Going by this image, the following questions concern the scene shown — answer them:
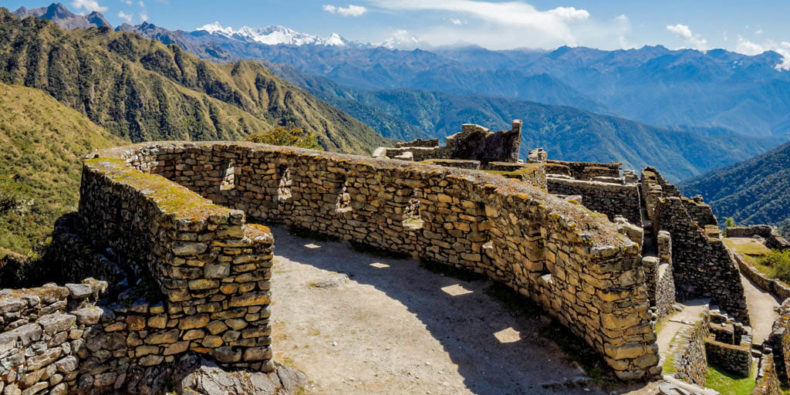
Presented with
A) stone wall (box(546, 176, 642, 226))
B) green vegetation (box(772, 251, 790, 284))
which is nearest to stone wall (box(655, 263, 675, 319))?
stone wall (box(546, 176, 642, 226))

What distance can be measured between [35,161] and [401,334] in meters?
70.5

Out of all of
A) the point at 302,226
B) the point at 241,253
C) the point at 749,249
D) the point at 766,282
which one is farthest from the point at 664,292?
the point at 749,249

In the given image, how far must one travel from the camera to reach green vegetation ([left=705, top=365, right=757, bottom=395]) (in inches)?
625

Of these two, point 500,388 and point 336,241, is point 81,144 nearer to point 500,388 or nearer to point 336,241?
point 336,241

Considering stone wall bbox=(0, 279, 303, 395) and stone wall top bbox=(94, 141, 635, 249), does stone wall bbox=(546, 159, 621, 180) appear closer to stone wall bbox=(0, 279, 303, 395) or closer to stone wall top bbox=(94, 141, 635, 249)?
stone wall top bbox=(94, 141, 635, 249)

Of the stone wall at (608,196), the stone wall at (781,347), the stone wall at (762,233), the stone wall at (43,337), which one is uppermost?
the stone wall at (608,196)

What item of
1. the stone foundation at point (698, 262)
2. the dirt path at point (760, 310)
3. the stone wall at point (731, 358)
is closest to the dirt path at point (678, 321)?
the stone foundation at point (698, 262)

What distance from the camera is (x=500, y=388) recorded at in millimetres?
8195

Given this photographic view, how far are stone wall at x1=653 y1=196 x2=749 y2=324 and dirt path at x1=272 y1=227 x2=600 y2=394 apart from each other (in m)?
16.2

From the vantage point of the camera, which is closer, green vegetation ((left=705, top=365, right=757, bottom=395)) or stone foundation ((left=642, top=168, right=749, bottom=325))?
green vegetation ((left=705, top=365, right=757, bottom=395))

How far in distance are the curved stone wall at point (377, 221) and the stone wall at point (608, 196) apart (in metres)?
12.3

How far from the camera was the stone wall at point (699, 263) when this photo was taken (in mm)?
23297

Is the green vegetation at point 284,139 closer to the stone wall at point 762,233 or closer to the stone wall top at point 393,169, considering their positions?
the stone wall top at point 393,169

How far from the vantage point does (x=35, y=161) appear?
208ft
